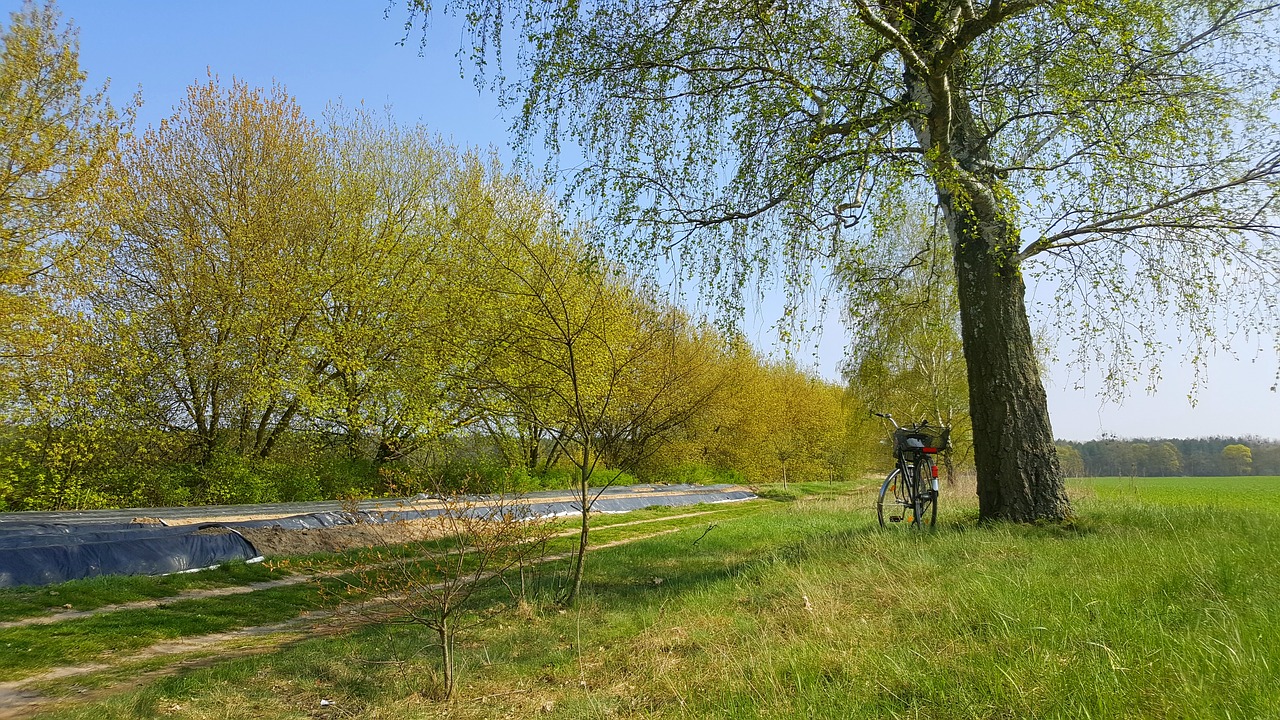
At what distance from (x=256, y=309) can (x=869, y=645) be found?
15.4 meters

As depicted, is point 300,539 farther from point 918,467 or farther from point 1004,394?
point 1004,394

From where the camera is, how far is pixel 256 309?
1463 centimetres

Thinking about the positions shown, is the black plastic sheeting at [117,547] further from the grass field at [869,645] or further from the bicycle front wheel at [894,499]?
the bicycle front wheel at [894,499]

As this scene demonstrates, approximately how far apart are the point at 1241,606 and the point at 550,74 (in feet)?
19.7

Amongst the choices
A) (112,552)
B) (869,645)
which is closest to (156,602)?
(112,552)

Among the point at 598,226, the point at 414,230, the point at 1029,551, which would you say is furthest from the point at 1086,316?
the point at 414,230

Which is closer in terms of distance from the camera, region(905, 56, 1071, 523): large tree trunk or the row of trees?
region(905, 56, 1071, 523): large tree trunk

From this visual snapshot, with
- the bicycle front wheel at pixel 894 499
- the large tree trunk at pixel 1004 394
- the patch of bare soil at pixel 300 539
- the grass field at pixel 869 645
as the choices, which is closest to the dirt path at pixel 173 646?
the grass field at pixel 869 645

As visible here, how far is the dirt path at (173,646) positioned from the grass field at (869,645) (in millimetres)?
104

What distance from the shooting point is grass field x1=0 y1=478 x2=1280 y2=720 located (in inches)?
93.7

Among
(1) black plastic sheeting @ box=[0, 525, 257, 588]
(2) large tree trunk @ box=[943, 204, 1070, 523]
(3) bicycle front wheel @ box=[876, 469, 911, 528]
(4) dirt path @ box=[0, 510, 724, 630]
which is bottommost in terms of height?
(4) dirt path @ box=[0, 510, 724, 630]

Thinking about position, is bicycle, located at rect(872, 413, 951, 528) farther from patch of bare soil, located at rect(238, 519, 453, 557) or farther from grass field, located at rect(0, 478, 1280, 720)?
patch of bare soil, located at rect(238, 519, 453, 557)

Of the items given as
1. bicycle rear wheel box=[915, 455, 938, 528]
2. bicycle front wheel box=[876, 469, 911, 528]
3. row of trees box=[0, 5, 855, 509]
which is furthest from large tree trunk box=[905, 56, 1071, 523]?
row of trees box=[0, 5, 855, 509]

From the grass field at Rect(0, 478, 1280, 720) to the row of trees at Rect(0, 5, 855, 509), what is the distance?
426 centimetres
